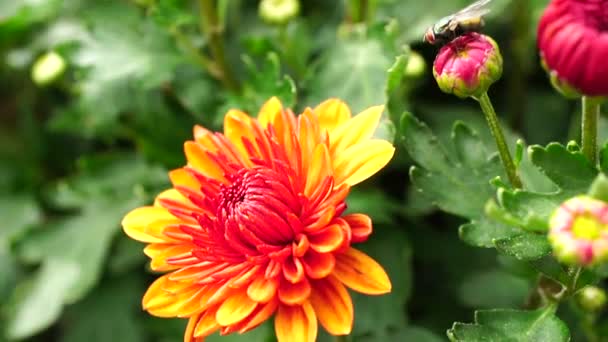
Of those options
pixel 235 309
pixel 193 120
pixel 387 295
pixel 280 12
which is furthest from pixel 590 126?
pixel 193 120

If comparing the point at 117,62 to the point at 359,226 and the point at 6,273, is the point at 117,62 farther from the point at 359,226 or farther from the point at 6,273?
the point at 359,226

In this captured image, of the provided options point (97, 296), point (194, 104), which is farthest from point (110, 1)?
point (97, 296)

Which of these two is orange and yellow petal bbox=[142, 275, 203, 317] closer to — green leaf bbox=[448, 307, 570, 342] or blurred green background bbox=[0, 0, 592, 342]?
green leaf bbox=[448, 307, 570, 342]

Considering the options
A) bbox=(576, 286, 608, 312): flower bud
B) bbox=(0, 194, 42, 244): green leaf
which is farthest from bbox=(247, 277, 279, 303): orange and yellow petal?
bbox=(0, 194, 42, 244): green leaf

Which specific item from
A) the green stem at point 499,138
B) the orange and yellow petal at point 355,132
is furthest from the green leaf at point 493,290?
the orange and yellow petal at point 355,132

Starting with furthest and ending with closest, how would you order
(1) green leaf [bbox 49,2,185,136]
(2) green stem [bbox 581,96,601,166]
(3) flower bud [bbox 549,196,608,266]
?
(1) green leaf [bbox 49,2,185,136] < (2) green stem [bbox 581,96,601,166] < (3) flower bud [bbox 549,196,608,266]

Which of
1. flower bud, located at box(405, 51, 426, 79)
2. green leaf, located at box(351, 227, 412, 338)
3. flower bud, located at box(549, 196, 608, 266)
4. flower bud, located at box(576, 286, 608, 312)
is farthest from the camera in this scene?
flower bud, located at box(405, 51, 426, 79)

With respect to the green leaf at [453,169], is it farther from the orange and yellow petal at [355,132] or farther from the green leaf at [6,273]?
the green leaf at [6,273]

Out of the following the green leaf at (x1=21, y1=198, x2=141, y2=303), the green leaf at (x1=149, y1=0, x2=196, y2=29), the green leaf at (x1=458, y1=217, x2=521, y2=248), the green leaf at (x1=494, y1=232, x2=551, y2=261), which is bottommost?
the green leaf at (x1=21, y1=198, x2=141, y2=303)

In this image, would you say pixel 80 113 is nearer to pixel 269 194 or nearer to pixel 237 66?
pixel 237 66
